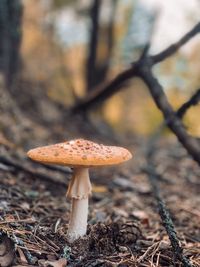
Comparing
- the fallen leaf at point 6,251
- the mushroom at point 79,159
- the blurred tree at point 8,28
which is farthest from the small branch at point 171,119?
the blurred tree at point 8,28

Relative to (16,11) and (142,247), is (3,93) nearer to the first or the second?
(16,11)

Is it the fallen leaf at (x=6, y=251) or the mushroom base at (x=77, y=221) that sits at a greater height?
the mushroom base at (x=77, y=221)

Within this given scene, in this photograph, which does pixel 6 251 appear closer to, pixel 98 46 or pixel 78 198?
pixel 78 198

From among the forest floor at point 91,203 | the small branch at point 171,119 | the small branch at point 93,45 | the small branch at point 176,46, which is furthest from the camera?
the small branch at point 93,45

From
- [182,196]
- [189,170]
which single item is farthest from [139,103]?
[182,196]

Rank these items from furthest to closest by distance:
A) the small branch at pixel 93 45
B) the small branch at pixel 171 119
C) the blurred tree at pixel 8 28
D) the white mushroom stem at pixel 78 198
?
the small branch at pixel 93 45 → the blurred tree at pixel 8 28 → the small branch at pixel 171 119 → the white mushroom stem at pixel 78 198

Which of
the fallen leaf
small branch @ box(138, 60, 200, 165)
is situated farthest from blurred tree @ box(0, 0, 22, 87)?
the fallen leaf

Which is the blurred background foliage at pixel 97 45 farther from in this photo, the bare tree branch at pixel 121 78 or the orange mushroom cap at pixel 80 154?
the orange mushroom cap at pixel 80 154

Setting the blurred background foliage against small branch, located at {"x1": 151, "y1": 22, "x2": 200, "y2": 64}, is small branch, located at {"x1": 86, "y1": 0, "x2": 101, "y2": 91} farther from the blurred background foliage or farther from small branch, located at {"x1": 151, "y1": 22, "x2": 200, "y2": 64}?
small branch, located at {"x1": 151, "y1": 22, "x2": 200, "y2": 64}
